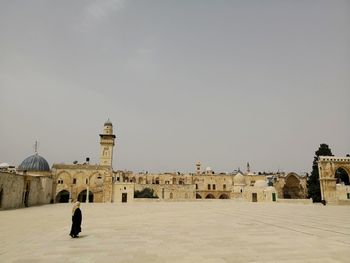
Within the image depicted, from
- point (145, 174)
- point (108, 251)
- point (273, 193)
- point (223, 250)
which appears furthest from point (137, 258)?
point (145, 174)

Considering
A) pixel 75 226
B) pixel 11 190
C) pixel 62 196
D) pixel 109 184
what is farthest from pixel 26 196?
pixel 75 226

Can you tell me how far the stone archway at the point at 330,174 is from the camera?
→ 34.2 metres

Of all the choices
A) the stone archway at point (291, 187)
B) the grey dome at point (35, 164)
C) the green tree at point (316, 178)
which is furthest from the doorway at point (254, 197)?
the grey dome at point (35, 164)

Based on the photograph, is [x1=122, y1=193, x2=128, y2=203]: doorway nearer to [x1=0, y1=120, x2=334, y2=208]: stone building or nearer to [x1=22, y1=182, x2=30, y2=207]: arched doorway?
[x1=0, y1=120, x2=334, y2=208]: stone building

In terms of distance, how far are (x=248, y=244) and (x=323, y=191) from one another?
107ft

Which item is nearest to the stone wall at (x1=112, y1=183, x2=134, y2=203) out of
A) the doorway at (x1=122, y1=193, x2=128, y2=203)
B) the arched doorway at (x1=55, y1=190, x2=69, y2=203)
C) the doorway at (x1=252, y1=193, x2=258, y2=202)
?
the doorway at (x1=122, y1=193, x2=128, y2=203)

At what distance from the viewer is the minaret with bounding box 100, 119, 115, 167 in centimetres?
4709

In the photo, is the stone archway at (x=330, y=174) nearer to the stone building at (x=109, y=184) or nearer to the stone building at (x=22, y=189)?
the stone building at (x=109, y=184)

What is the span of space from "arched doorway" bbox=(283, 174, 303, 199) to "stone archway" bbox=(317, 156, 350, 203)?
70.0 ft

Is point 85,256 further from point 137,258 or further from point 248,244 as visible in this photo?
point 248,244

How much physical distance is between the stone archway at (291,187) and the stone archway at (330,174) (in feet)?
69.9

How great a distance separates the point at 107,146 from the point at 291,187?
38.8 m

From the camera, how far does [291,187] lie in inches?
2221

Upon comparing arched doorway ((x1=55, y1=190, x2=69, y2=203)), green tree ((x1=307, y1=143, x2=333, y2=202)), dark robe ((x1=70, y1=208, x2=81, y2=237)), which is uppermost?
green tree ((x1=307, y1=143, x2=333, y2=202))
